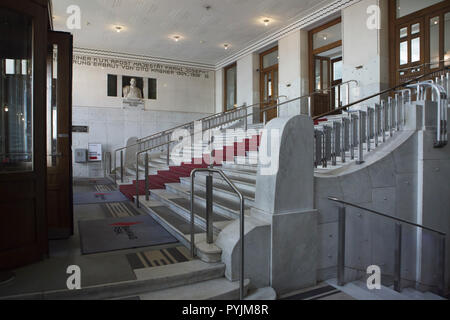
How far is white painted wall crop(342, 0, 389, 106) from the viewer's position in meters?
7.95

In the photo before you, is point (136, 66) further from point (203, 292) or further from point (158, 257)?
point (203, 292)

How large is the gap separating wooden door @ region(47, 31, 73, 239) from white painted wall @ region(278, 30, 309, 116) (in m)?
7.84

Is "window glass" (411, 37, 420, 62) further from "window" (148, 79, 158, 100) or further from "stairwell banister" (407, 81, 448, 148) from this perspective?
"window" (148, 79, 158, 100)

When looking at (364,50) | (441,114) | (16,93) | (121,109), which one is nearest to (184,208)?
(16,93)

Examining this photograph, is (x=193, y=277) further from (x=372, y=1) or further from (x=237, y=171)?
(x=372, y=1)

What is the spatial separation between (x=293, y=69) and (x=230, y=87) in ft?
15.6

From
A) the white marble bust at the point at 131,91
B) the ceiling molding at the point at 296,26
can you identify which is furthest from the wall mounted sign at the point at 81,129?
the ceiling molding at the point at 296,26

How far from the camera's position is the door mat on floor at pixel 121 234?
12.2 ft

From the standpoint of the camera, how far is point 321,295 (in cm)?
324

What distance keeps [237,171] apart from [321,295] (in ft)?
9.22

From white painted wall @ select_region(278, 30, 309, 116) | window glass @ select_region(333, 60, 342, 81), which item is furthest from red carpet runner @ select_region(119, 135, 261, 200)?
window glass @ select_region(333, 60, 342, 81)

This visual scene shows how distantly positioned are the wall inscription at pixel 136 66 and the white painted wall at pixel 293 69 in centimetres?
522

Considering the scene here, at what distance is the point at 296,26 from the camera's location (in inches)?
412
